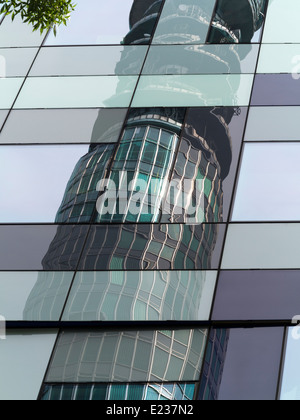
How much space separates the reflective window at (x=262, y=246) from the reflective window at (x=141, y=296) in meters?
0.52

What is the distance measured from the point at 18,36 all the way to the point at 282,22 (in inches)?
256

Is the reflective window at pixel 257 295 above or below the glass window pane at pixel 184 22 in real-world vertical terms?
below

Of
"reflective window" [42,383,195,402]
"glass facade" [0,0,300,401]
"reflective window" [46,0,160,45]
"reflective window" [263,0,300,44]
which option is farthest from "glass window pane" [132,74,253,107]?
"reflective window" [42,383,195,402]

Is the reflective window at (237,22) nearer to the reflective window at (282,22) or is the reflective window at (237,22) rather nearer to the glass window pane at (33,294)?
the reflective window at (282,22)

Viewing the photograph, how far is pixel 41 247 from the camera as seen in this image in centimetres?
1207

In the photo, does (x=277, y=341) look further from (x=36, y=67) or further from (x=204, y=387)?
(x=36, y=67)

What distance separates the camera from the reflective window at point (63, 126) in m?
14.3

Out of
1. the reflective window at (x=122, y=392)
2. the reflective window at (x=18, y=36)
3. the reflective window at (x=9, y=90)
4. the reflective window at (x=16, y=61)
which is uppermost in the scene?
the reflective window at (x=18, y=36)

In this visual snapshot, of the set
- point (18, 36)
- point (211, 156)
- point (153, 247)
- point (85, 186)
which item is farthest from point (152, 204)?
point (18, 36)

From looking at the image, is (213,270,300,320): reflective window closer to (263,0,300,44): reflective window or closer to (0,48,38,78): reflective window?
(263,0,300,44): reflective window

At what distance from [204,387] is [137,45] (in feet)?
30.8

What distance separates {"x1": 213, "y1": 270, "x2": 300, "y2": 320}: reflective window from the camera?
34.9ft

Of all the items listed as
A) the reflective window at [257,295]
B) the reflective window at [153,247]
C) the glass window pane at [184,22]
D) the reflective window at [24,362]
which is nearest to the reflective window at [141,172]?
the reflective window at [153,247]
